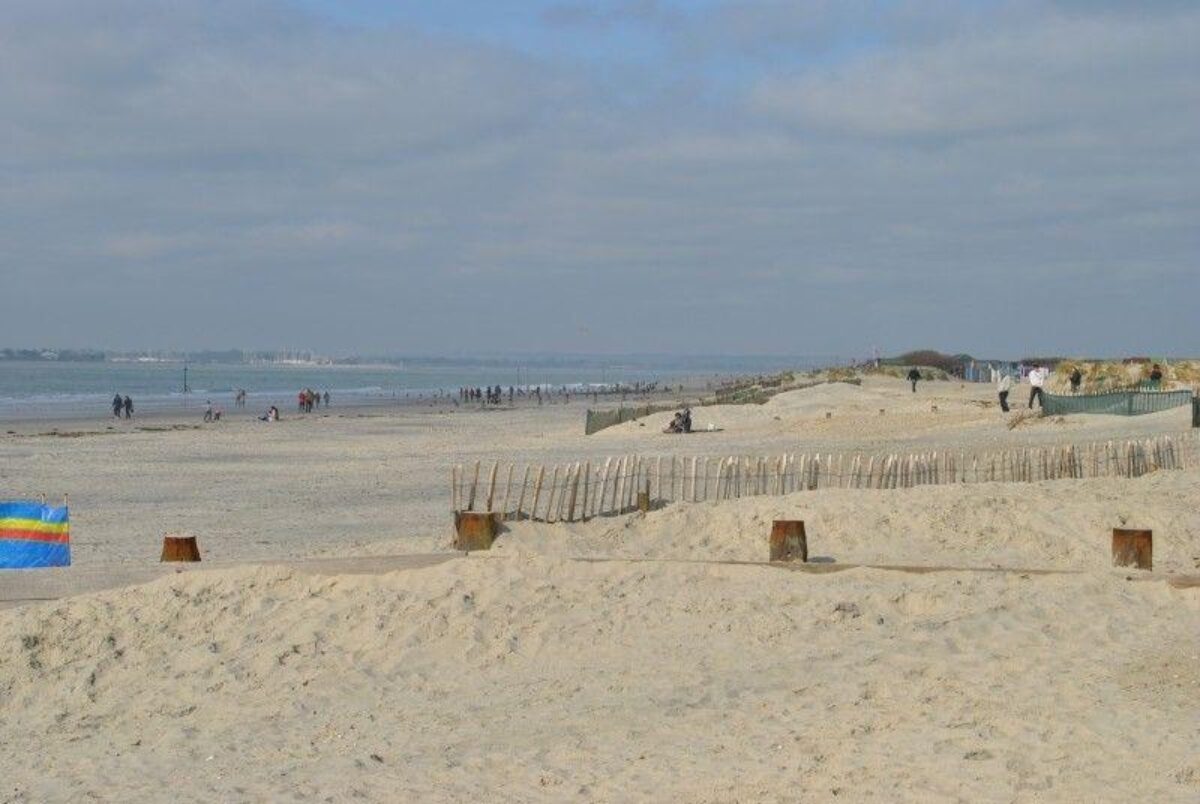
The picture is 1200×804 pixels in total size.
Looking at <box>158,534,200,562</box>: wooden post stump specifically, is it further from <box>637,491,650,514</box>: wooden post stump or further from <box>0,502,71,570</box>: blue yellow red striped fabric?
<box>637,491,650,514</box>: wooden post stump

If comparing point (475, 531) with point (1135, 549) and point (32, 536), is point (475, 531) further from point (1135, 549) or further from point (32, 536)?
point (1135, 549)

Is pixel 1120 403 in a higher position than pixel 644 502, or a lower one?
higher

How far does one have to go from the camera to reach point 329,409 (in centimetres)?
7194

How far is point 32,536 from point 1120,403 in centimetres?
2434

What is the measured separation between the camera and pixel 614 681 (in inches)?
299

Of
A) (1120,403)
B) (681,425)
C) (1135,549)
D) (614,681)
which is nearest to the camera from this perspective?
(614,681)

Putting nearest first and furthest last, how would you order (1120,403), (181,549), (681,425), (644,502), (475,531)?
(181,549) < (475,531) < (644,502) < (1120,403) < (681,425)

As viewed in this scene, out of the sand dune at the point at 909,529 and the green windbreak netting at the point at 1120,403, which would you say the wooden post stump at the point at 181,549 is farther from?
the green windbreak netting at the point at 1120,403

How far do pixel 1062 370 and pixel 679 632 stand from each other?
44.8m

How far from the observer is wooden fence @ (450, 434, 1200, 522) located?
13.1 metres

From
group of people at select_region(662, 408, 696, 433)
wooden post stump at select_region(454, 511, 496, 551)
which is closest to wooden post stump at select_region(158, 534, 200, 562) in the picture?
wooden post stump at select_region(454, 511, 496, 551)

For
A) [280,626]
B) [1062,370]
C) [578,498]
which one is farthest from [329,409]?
[280,626]

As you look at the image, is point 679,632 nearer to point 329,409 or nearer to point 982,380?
point 329,409

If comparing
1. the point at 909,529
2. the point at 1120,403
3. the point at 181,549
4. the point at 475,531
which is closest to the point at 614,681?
the point at 475,531
